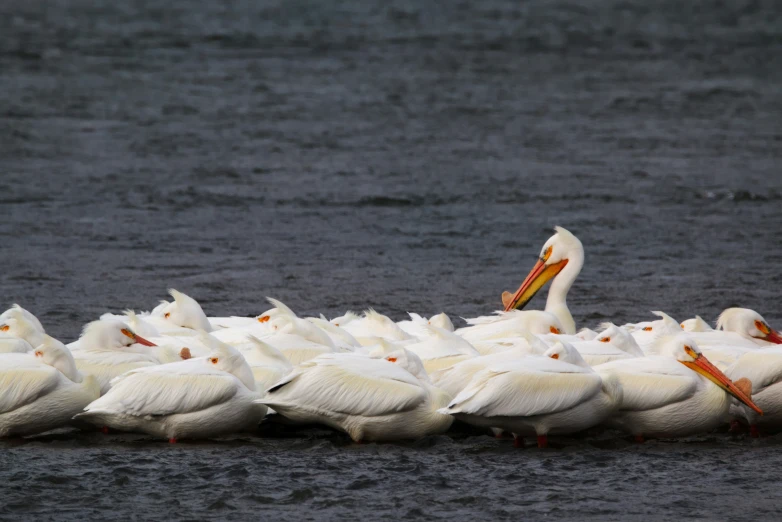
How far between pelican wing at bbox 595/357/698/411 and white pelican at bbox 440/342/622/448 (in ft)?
0.29

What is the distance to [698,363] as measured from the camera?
612cm

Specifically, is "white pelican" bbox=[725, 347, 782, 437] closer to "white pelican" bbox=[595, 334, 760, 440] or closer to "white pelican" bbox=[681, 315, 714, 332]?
"white pelican" bbox=[595, 334, 760, 440]

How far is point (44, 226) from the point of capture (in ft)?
36.3

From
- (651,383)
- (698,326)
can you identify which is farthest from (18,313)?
(698,326)

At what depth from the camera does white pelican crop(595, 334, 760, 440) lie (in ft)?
19.5

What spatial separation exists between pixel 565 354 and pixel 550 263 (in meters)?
2.38

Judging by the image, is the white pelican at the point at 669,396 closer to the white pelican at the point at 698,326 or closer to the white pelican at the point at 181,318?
the white pelican at the point at 698,326

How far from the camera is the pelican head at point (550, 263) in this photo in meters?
8.23

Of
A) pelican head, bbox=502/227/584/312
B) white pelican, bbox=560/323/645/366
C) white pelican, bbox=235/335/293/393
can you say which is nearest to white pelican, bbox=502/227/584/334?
pelican head, bbox=502/227/584/312

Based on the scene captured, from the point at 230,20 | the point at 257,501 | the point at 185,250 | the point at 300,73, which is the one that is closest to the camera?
the point at 257,501

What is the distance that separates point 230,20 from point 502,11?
7.69 m

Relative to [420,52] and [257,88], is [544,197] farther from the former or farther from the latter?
[420,52]

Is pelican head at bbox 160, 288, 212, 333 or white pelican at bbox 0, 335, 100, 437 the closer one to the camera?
white pelican at bbox 0, 335, 100, 437

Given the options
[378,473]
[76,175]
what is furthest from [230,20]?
[378,473]
